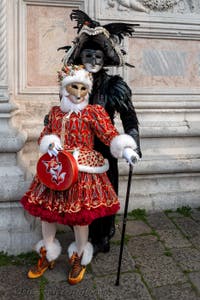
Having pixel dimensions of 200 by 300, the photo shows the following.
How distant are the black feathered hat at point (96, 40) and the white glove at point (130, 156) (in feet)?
2.55

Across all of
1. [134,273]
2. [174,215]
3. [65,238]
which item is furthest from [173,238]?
[65,238]

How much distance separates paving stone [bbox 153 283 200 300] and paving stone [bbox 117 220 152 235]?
2.94ft

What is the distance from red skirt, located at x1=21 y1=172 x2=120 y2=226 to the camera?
2.49 metres

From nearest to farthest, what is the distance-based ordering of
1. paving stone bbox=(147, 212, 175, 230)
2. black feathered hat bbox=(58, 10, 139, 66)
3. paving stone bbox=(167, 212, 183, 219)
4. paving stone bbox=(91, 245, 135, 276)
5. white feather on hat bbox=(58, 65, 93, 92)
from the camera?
white feather on hat bbox=(58, 65, 93, 92) < black feathered hat bbox=(58, 10, 139, 66) < paving stone bbox=(91, 245, 135, 276) < paving stone bbox=(147, 212, 175, 230) < paving stone bbox=(167, 212, 183, 219)

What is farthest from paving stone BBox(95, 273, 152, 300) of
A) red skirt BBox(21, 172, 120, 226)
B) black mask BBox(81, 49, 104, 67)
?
black mask BBox(81, 49, 104, 67)

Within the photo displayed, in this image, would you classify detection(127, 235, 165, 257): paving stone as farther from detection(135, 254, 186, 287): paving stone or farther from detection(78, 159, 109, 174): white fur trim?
detection(78, 159, 109, 174): white fur trim

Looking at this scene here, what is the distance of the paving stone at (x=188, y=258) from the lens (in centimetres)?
287

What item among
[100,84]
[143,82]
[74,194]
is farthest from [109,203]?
[143,82]

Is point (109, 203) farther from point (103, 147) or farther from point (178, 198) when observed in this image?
point (178, 198)

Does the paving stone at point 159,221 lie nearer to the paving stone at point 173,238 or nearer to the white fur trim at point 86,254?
the paving stone at point 173,238

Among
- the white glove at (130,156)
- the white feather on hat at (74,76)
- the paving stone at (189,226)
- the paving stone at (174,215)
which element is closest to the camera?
the white glove at (130,156)

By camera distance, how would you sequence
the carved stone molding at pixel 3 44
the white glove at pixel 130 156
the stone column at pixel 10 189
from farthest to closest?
the carved stone molding at pixel 3 44 → the stone column at pixel 10 189 → the white glove at pixel 130 156

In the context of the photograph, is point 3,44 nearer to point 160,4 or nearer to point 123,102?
point 123,102

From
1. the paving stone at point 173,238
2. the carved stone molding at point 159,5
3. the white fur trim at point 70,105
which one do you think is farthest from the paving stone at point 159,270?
the carved stone molding at point 159,5
